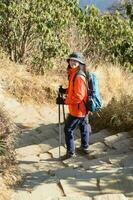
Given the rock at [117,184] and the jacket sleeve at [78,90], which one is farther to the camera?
the jacket sleeve at [78,90]

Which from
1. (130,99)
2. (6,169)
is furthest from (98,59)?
(6,169)

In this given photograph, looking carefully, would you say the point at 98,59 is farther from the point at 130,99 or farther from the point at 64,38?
the point at 130,99

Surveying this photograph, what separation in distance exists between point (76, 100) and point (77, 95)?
105mm

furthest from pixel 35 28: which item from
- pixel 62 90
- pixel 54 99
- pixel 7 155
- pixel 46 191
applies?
pixel 46 191

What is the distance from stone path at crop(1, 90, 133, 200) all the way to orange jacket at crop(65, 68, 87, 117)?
2.57ft

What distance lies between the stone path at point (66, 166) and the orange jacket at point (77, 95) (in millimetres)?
784

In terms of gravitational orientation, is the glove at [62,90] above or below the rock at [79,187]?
above

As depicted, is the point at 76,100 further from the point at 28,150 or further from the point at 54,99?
the point at 54,99

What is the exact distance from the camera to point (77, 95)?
27.7 ft

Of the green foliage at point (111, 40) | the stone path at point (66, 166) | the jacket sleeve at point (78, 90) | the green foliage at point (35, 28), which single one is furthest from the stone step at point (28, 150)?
the green foliage at point (111, 40)

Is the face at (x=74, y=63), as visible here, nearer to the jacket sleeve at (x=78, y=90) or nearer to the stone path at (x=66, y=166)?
the jacket sleeve at (x=78, y=90)

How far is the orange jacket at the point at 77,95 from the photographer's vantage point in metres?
8.41

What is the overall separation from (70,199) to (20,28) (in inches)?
326

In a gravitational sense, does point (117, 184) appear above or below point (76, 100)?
below
